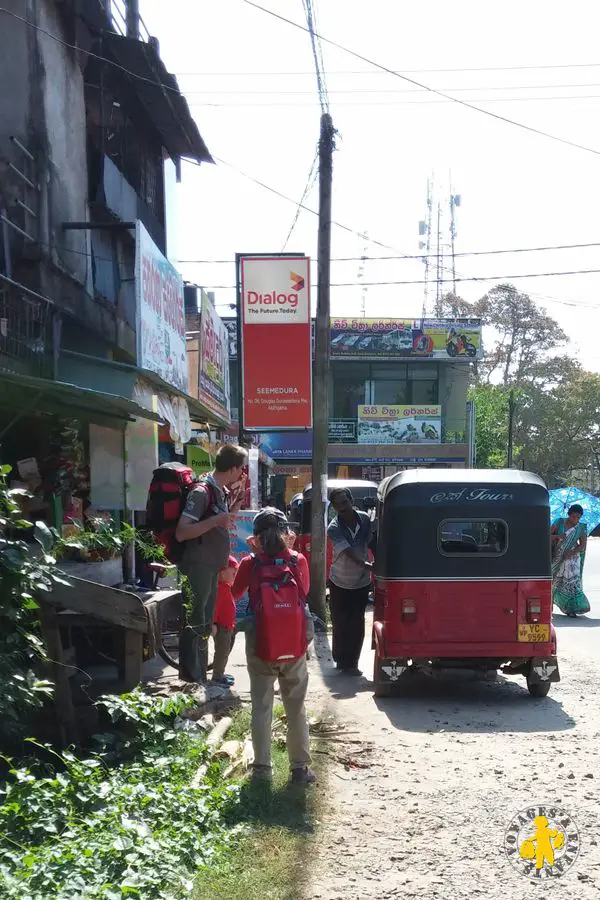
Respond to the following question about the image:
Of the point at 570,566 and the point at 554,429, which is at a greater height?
the point at 554,429

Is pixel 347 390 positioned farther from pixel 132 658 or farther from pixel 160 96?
pixel 132 658

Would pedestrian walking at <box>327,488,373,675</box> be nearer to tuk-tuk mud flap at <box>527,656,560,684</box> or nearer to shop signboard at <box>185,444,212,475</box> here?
tuk-tuk mud flap at <box>527,656,560,684</box>

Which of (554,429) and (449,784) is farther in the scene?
(554,429)

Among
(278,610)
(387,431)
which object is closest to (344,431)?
(387,431)

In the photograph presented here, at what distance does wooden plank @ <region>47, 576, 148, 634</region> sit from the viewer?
551 cm

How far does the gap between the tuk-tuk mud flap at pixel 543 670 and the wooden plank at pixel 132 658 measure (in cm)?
397

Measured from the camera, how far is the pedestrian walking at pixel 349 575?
9672 mm

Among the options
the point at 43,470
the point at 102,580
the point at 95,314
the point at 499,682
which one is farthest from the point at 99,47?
the point at 499,682

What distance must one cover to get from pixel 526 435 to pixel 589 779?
170ft

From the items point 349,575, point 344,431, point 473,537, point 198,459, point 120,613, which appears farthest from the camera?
point 344,431

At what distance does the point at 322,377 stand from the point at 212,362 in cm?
315

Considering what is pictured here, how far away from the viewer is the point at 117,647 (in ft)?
22.5

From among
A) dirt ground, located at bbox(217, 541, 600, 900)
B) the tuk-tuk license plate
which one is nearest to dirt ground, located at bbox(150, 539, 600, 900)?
dirt ground, located at bbox(217, 541, 600, 900)

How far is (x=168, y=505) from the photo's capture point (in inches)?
288
